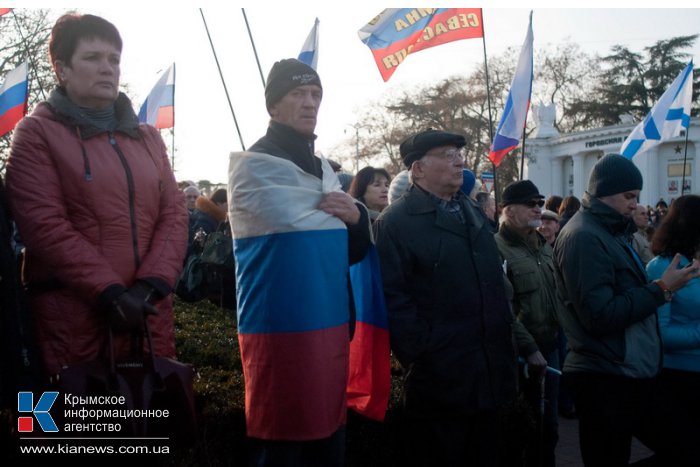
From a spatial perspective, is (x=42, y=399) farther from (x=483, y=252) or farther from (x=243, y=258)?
(x=483, y=252)

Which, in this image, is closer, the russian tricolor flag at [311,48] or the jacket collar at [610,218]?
the jacket collar at [610,218]

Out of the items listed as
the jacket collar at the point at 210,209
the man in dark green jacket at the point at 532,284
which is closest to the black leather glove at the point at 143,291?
the man in dark green jacket at the point at 532,284

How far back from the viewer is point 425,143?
361 centimetres

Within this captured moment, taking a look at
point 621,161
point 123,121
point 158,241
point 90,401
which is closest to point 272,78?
point 123,121

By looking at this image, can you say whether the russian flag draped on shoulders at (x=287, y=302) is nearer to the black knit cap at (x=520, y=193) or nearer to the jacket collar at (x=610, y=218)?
the jacket collar at (x=610, y=218)

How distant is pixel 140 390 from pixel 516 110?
6.88m

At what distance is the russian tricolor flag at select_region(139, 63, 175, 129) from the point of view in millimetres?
12133

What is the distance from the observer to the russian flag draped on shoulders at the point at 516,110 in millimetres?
8438

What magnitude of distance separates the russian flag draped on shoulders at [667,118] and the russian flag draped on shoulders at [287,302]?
9.49 meters

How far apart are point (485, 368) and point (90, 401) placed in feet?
5.77

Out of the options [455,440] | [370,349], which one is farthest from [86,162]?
[455,440]

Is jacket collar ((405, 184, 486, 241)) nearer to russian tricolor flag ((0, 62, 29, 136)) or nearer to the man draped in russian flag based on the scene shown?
the man draped in russian flag

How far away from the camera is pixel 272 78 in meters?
3.12

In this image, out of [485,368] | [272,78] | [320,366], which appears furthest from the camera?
[485,368]
